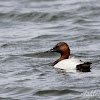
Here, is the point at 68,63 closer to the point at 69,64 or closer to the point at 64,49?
the point at 69,64

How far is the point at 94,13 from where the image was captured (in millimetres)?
20062

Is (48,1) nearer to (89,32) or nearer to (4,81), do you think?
(89,32)

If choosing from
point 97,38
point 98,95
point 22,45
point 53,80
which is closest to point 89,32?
point 97,38

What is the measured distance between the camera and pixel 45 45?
49.0ft

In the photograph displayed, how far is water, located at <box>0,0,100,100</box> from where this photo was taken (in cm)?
946

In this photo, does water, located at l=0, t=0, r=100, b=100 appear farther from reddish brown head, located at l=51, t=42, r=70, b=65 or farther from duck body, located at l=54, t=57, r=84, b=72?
reddish brown head, located at l=51, t=42, r=70, b=65

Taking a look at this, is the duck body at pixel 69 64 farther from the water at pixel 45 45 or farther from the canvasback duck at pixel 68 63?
the water at pixel 45 45

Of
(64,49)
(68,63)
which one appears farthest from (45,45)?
(68,63)

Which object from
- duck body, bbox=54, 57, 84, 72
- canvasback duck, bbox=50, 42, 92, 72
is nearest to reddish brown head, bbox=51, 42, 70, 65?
canvasback duck, bbox=50, 42, 92, 72

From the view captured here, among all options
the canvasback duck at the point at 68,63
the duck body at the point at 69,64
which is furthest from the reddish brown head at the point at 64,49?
the duck body at the point at 69,64

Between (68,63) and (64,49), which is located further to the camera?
(64,49)

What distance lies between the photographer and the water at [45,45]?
9.46m

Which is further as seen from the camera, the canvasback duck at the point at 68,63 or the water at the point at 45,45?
the canvasback duck at the point at 68,63

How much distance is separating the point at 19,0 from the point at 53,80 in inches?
521
